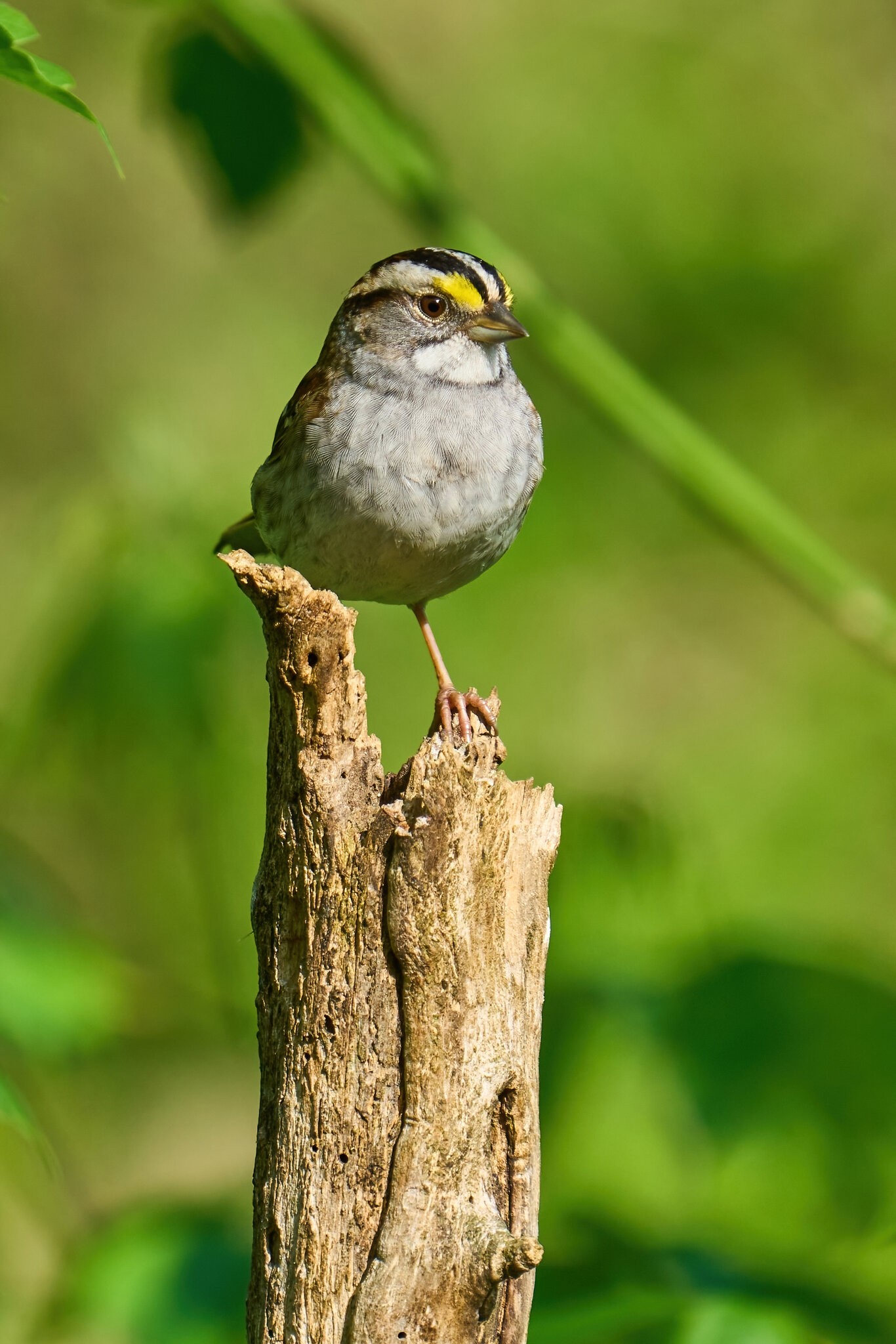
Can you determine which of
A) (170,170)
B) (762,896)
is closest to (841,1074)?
(762,896)

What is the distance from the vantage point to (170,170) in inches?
340

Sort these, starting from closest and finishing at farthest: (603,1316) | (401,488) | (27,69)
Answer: (27,69) < (603,1316) < (401,488)

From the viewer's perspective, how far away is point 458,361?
4184 millimetres

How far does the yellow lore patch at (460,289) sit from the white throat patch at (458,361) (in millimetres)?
95

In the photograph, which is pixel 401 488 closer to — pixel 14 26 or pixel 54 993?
pixel 54 993

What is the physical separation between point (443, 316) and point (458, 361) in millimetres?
161

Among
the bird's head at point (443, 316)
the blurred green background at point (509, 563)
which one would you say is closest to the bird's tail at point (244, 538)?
the blurred green background at point (509, 563)

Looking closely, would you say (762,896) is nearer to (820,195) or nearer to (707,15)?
(820,195)

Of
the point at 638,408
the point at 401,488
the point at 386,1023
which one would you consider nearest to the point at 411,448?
the point at 401,488

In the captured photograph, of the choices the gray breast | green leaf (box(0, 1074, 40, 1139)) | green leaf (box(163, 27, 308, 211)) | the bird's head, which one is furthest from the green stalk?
green leaf (box(0, 1074, 40, 1139))

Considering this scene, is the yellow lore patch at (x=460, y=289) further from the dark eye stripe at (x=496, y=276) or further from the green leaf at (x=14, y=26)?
the green leaf at (x=14, y=26)

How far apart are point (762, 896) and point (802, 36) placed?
534 centimetres

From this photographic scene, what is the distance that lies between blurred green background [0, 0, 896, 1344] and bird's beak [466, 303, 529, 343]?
0.52 metres

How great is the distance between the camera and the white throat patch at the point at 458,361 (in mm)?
4156
